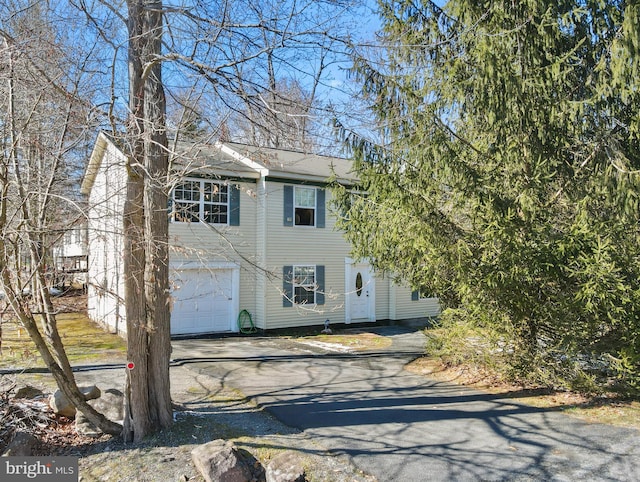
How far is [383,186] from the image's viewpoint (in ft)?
24.2

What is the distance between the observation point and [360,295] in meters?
16.1

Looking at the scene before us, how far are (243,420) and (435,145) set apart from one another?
192 inches

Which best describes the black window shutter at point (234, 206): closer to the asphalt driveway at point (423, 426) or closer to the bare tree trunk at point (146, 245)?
the asphalt driveway at point (423, 426)

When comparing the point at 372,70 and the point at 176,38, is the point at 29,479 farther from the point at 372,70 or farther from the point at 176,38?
the point at 372,70

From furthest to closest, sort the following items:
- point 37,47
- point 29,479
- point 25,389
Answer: point 25,389
point 37,47
point 29,479

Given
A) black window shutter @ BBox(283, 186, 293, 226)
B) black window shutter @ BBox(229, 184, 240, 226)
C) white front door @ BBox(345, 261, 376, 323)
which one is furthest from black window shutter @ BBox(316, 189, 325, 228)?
black window shutter @ BBox(229, 184, 240, 226)

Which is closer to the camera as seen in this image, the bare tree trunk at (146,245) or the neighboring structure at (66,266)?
the bare tree trunk at (146,245)

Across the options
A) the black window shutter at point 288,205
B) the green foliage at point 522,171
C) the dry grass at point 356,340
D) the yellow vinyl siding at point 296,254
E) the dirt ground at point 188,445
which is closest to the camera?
the dirt ground at point 188,445

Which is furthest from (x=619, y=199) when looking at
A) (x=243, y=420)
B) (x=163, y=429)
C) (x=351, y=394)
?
(x=163, y=429)

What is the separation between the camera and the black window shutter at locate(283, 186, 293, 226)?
1430 cm
